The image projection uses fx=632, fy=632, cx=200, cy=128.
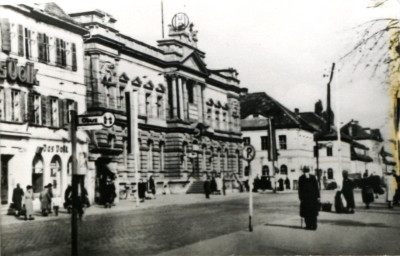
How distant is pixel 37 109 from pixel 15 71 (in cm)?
152

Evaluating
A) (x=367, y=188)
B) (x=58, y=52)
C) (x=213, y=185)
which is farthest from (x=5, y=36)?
(x=213, y=185)

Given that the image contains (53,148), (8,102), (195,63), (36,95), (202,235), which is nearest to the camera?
(202,235)

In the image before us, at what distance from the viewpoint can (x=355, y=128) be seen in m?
12.0

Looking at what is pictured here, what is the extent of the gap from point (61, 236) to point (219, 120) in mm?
17966

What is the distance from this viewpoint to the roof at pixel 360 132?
10969mm

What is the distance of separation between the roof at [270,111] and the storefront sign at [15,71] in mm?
5156

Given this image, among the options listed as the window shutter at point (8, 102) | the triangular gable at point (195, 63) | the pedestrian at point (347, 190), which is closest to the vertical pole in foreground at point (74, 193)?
the window shutter at point (8, 102)

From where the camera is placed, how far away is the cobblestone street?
10.5 m

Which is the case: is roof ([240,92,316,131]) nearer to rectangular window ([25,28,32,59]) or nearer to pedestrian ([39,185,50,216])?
pedestrian ([39,185,50,216])

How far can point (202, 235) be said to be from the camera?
1310 cm

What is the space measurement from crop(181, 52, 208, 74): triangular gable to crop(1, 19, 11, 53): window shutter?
2207 centimetres

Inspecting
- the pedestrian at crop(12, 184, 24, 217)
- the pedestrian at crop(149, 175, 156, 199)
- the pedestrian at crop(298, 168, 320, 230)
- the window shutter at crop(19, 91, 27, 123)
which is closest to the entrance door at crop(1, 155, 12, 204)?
the pedestrian at crop(12, 184, 24, 217)

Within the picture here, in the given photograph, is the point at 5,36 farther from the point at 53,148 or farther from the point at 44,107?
the point at 53,148

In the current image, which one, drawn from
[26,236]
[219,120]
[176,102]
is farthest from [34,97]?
[176,102]
